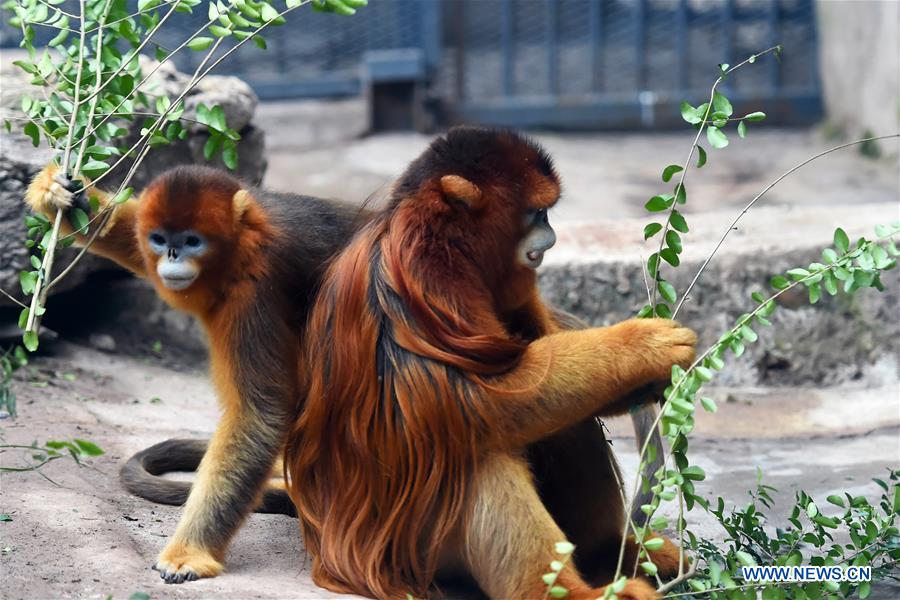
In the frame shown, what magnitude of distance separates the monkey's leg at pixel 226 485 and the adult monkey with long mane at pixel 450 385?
14 centimetres

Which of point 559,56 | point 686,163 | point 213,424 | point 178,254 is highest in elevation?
point 686,163

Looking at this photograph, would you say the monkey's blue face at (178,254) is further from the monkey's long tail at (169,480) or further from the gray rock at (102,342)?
the gray rock at (102,342)

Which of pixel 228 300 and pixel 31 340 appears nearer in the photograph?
pixel 31 340

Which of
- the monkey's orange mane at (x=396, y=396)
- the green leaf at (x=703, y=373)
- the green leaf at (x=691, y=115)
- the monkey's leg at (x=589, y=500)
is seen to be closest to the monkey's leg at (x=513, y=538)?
the monkey's orange mane at (x=396, y=396)

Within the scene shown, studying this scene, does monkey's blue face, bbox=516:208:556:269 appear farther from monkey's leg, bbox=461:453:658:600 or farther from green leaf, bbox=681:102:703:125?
monkey's leg, bbox=461:453:658:600

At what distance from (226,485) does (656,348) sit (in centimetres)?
175

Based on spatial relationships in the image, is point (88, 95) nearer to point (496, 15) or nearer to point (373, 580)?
point (373, 580)

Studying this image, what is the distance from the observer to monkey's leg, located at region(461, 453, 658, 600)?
4.07 meters

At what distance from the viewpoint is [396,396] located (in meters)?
4.24

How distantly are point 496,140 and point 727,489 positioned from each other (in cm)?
245

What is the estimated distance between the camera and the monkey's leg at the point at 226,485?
4438 millimetres

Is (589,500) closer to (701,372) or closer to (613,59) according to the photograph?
(701,372)

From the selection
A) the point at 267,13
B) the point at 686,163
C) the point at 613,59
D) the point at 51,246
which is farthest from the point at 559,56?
the point at 51,246

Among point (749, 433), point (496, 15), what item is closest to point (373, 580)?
point (749, 433)
